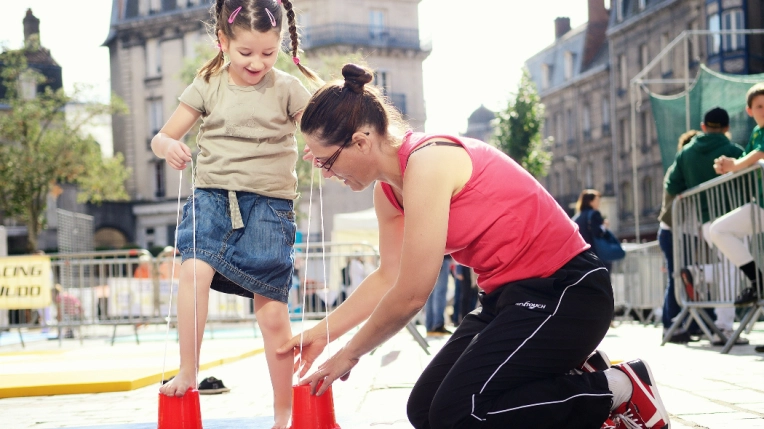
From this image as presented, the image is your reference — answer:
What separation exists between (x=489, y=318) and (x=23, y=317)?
13524 millimetres

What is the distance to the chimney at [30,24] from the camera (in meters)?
54.9

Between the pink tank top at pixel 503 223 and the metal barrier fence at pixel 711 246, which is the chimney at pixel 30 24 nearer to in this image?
the metal barrier fence at pixel 711 246

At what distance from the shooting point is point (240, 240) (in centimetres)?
404

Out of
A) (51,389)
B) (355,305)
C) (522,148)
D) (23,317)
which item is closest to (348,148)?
(355,305)

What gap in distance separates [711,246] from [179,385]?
5.40 metres

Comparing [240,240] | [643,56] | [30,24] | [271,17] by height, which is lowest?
[240,240]

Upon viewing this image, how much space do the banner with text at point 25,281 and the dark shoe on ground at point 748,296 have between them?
9292 mm

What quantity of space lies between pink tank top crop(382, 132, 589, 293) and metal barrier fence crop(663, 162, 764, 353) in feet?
12.5

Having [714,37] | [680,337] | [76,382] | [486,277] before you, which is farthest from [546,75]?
[486,277]

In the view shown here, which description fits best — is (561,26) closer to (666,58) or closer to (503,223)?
(666,58)

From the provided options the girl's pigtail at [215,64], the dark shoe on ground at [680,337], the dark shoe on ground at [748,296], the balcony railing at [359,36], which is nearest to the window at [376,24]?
the balcony railing at [359,36]

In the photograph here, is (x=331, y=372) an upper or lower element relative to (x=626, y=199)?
lower

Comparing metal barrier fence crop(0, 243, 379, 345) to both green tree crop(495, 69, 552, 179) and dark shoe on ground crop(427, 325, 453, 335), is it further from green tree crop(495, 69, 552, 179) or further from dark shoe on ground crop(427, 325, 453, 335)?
green tree crop(495, 69, 552, 179)

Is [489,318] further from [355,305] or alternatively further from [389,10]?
[389,10]
